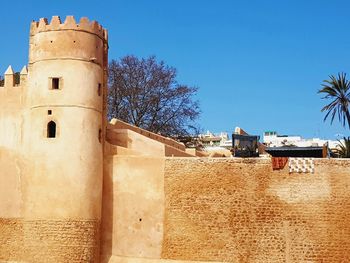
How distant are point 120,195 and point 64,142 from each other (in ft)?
7.94

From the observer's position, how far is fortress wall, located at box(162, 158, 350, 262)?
1819cm

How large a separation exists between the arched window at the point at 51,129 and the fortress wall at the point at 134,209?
2.28 meters

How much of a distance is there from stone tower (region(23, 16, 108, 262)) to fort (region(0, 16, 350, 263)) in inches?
1.2

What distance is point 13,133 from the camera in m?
19.5

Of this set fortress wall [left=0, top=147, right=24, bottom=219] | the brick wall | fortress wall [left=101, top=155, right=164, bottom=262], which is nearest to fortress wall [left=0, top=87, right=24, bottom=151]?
fortress wall [left=0, top=147, right=24, bottom=219]

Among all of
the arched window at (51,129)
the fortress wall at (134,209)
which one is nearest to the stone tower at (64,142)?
the arched window at (51,129)

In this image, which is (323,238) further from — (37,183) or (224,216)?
(37,183)

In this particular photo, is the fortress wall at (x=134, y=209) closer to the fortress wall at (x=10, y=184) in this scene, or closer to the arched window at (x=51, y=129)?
the arched window at (x=51, y=129)

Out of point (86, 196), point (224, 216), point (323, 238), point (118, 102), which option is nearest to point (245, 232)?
point (224, 216)

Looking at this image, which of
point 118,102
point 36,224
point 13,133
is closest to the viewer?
point 36,224

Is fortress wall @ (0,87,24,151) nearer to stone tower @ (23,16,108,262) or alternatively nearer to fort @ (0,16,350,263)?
fort @ (0,16,350,263)

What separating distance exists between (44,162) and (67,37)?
3.91m

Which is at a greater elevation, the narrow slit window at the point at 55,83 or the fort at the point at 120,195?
the narrow slit window at the point at 55,83

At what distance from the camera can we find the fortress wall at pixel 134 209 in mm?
18734
